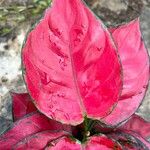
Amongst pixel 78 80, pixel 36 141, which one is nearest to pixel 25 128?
pixel 36 141

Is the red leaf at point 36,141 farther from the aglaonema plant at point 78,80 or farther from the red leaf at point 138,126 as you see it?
the red leaf at point 138,126

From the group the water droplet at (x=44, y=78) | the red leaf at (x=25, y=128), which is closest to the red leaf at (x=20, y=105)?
the red leaf at (x=25, y=128)

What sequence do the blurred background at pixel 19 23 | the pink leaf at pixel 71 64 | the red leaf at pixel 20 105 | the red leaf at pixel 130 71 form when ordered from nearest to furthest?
the pink leaf at pixel 71 64
the red leaf at pixel 130 71
the red leaf at pixel 20 105
the blurred background at pixel 19 23

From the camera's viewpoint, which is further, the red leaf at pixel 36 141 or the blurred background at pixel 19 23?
the blurred background at pixel 19 23

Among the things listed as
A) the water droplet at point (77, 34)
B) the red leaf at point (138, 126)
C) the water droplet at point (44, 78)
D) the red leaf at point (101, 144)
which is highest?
the water droplet at point (77, 34)

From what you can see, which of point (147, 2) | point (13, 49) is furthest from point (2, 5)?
point (147, 2)

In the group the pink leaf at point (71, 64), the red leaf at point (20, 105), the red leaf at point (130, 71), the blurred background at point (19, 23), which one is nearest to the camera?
the pink leaf at point (71, 64)

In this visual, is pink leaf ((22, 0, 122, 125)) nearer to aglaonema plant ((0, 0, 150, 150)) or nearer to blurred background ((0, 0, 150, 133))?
aglaonema plant ((0, 0, 150, 150))

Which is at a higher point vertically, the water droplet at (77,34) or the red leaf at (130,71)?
the water droplet at (77,34)
